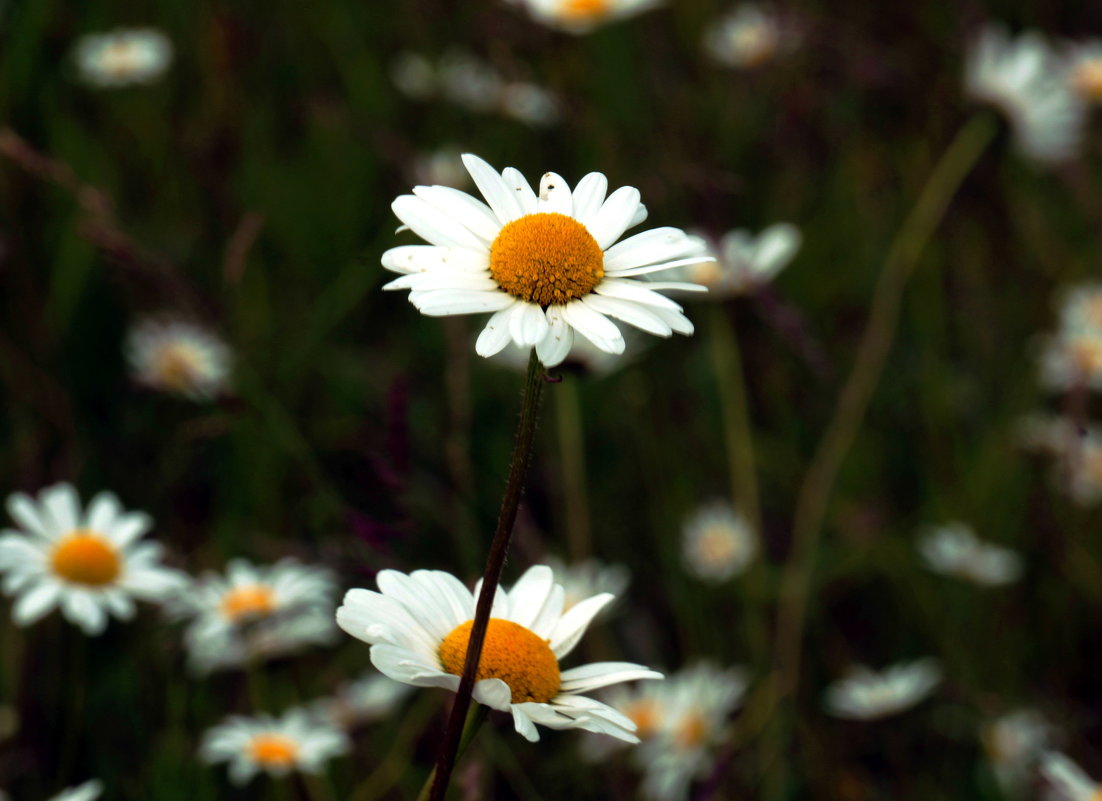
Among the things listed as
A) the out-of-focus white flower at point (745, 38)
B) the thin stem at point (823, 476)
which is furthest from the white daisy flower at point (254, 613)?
the out-of-focus white flower at point (745, 38)

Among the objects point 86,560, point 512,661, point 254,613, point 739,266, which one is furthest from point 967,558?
point 512,661

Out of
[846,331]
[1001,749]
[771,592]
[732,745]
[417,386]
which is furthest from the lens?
[846,331]

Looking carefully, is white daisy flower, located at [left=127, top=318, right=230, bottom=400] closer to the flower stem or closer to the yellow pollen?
the yellow pollen

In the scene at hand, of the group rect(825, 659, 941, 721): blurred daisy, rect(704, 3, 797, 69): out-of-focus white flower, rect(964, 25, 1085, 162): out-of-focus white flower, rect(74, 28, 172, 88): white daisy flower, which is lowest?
rect(825, 659, 941, 721): blurred daisy

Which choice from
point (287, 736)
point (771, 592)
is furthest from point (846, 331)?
point (287, 736)

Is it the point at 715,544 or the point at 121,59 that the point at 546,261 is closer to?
the point at 715,544

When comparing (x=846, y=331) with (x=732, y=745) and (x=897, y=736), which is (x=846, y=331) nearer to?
(x=897, y=736)

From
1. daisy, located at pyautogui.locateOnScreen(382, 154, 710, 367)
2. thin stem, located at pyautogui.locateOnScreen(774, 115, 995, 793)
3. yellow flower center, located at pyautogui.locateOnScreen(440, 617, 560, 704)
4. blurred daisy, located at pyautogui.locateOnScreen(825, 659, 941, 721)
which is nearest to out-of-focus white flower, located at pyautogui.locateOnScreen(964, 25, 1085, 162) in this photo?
thin stem, located at pyautogui.locateOnScreen(774, 115, 995, 793)
